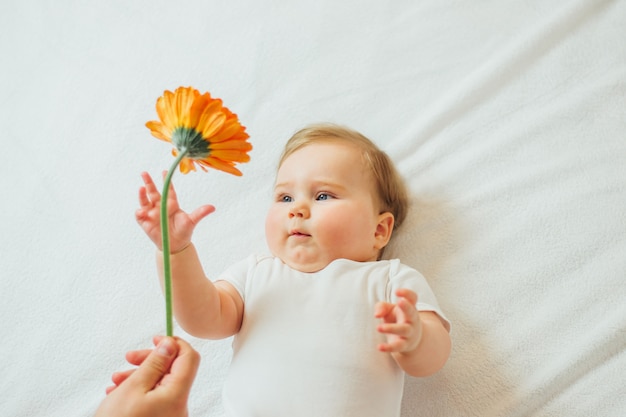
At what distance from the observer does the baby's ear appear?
1.13 m

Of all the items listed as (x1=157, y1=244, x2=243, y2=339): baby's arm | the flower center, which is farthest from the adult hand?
the flower center

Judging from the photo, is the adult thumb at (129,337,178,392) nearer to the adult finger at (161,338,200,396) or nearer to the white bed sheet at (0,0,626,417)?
the adult finger at (161,338,200,396)

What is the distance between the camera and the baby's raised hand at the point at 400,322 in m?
0.83

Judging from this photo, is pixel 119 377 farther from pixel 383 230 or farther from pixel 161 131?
pixel 383 230

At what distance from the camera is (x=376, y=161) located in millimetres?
1165

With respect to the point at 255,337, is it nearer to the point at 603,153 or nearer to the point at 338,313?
the point at 338,313

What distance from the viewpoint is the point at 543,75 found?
1.34 m

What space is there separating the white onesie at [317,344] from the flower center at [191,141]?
34 centimetres

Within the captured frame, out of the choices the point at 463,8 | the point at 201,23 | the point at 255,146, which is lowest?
the point at 255,146

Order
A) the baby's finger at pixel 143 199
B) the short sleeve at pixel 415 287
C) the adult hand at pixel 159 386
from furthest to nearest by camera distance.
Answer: the short sleeve at pixel 415 287 < the baby's finger at pixel 143 199 < the adult hand at pixel 159 386

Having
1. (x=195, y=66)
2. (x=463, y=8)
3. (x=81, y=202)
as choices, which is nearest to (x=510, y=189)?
(x=463, y=8)

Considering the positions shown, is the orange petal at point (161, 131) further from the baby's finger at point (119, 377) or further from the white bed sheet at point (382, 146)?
the white bed sheet at point (382, 146)

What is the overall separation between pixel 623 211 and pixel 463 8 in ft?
1.91

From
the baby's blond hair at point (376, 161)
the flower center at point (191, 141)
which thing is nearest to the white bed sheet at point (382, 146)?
the baby's blond hair at point (376, 161)
